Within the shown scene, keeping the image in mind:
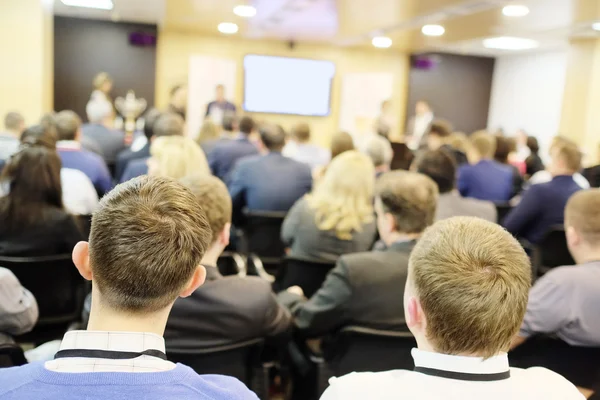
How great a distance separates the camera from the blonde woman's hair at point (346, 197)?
2947mm

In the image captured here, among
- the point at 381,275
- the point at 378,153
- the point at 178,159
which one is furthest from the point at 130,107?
the point at 381,275

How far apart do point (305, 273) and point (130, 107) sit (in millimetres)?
8428

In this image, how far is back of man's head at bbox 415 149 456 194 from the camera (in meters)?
3.35

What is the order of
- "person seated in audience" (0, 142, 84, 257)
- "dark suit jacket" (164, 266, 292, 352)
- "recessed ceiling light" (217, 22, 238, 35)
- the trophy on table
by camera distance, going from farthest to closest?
1. the trophy on table
2. "recessed ceiling light" (217, 22, 238, 35)
3. "person seated in audience" (0, 142, 84, 257)
4. "dark suit jacket" (164, 266, 292, 352)

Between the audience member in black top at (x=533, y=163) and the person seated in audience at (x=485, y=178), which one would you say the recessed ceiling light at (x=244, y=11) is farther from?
the audience member in black top at (x=533, y=163)

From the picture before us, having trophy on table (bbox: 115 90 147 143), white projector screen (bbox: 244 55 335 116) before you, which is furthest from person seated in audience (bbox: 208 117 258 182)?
white projector screen (bbox: 244 55 335 116)

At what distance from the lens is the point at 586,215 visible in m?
2.11

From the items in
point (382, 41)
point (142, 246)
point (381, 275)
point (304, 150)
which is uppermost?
point (382, 41)

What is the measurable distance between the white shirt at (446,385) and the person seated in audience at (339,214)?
6.15ft

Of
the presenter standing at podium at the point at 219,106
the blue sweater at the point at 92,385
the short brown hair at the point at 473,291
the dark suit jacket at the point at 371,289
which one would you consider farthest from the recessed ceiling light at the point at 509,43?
the blue sweater at the point at 92,385

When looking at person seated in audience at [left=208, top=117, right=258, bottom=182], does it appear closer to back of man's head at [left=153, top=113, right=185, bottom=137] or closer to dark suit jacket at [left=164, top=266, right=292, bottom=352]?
back of man's head at [left=153, top=113, right=185, bottom=137]

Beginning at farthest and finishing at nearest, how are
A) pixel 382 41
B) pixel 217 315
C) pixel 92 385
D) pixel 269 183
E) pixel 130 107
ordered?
pixel 382 41, pixel 130 107, pixel 269 183, pixel 217 315, pixel 92 385

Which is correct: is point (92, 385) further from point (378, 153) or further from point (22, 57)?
point (22, 57)

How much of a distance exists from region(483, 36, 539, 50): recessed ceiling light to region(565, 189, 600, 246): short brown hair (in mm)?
9051
